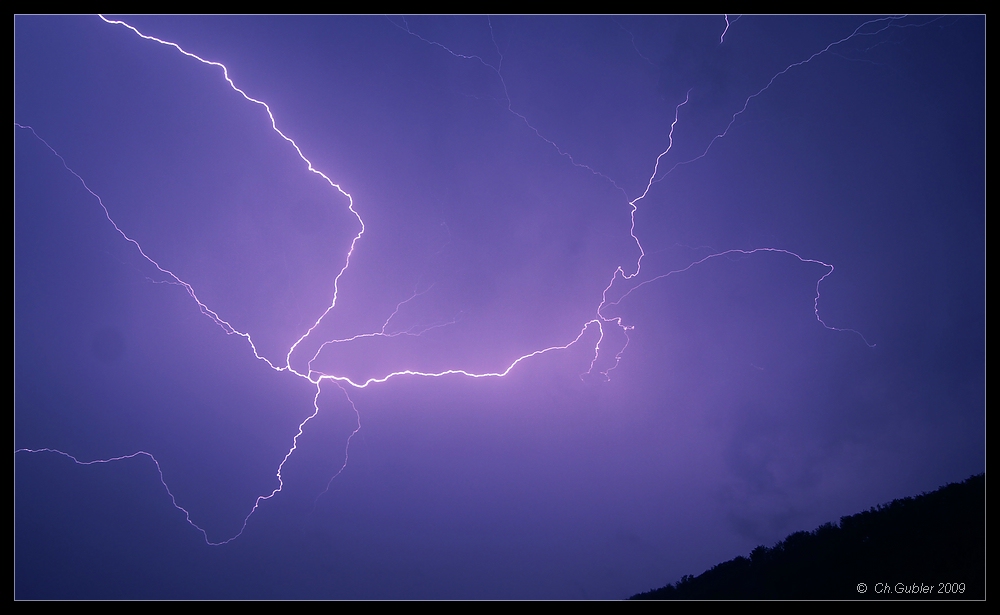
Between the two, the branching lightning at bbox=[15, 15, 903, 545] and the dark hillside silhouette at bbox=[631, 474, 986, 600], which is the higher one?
the branching lightning at bbox=[15, 15, 903, 545]

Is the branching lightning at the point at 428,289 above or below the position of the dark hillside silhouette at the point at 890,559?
above

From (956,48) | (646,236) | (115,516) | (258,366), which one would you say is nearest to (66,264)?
(258,366)

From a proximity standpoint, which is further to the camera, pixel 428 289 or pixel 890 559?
pixel 428 289

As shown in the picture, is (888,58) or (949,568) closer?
(949,568)

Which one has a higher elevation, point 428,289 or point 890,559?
point 428,289

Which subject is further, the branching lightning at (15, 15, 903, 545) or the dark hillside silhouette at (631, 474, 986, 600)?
the branching lightning at (15, 15, 903, 545)

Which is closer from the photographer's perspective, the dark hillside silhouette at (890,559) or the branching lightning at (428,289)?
the dark hillside silhouette at (890,559)

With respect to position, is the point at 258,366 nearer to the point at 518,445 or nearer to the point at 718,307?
the point at 518,445
